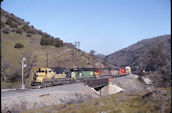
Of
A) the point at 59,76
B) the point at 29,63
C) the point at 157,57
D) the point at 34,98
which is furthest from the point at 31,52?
the point at 157,57

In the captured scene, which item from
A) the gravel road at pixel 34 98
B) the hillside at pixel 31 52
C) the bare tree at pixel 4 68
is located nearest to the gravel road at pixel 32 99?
the gravel road at pixel 34 98

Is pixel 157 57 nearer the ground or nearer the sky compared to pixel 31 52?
nearer the ground

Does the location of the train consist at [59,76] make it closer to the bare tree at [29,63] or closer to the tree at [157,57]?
the bare tree at [29,63]

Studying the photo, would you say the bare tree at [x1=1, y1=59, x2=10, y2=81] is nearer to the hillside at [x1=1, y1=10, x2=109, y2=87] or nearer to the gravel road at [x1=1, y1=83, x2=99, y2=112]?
the hillside at [x1=1, y1=10, x2=109, y2=87]

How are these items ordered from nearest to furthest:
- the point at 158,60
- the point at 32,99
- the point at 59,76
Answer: the point at 32,99
the point at 158,60
the point at 59,76

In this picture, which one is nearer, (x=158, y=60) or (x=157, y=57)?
(x=158, y=60)

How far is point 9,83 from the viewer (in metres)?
40.1

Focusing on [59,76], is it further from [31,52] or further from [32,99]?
[31,52]

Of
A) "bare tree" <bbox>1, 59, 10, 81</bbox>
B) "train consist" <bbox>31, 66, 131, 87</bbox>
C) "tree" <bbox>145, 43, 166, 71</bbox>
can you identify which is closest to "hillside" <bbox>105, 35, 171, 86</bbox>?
"tree" <bbox>145, 43, 166, 71</bbox>

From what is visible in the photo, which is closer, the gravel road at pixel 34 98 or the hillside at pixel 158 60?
the hillside at pixel 158 60

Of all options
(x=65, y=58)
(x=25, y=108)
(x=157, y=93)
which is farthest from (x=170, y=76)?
(x=65, y=58)

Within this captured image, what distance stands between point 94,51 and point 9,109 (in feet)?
207

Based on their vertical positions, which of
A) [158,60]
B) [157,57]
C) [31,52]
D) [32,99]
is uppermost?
[31,52]

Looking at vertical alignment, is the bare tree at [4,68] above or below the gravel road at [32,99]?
above
